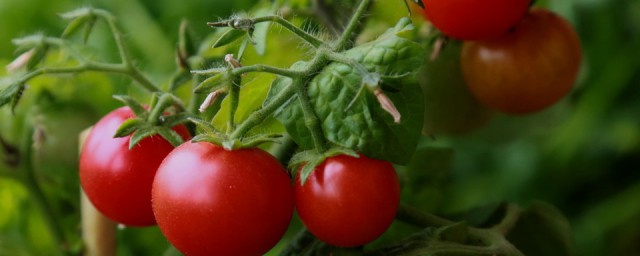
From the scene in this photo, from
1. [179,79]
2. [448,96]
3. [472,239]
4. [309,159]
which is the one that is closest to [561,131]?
[448,96]

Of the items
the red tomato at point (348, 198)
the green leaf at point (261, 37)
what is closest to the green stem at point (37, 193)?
the green leaf at point (261, 37)

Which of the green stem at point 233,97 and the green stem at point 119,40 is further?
the green stem at point 119,40

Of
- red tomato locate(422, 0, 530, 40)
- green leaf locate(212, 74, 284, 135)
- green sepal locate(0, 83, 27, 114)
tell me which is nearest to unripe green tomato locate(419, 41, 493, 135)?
red tomato locate(422, 0, 530, 40)

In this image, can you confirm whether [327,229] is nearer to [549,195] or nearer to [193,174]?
[193,174]

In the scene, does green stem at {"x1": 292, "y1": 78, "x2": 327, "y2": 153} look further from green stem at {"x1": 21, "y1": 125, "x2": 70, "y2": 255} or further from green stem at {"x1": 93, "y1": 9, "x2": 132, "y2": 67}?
green stem at {"x1": 21, "y1": 125, "x2": 70, "y2": 255}

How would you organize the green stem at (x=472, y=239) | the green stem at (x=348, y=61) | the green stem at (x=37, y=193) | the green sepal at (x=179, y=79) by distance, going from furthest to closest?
the green stem at (x=37, y=193) → the green sepal at (x=179, y=79) → the green stem at (x=472, y=239) → the green stem at (x=348, y=61)

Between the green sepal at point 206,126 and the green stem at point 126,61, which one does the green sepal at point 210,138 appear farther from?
the green stem at point 126,61
